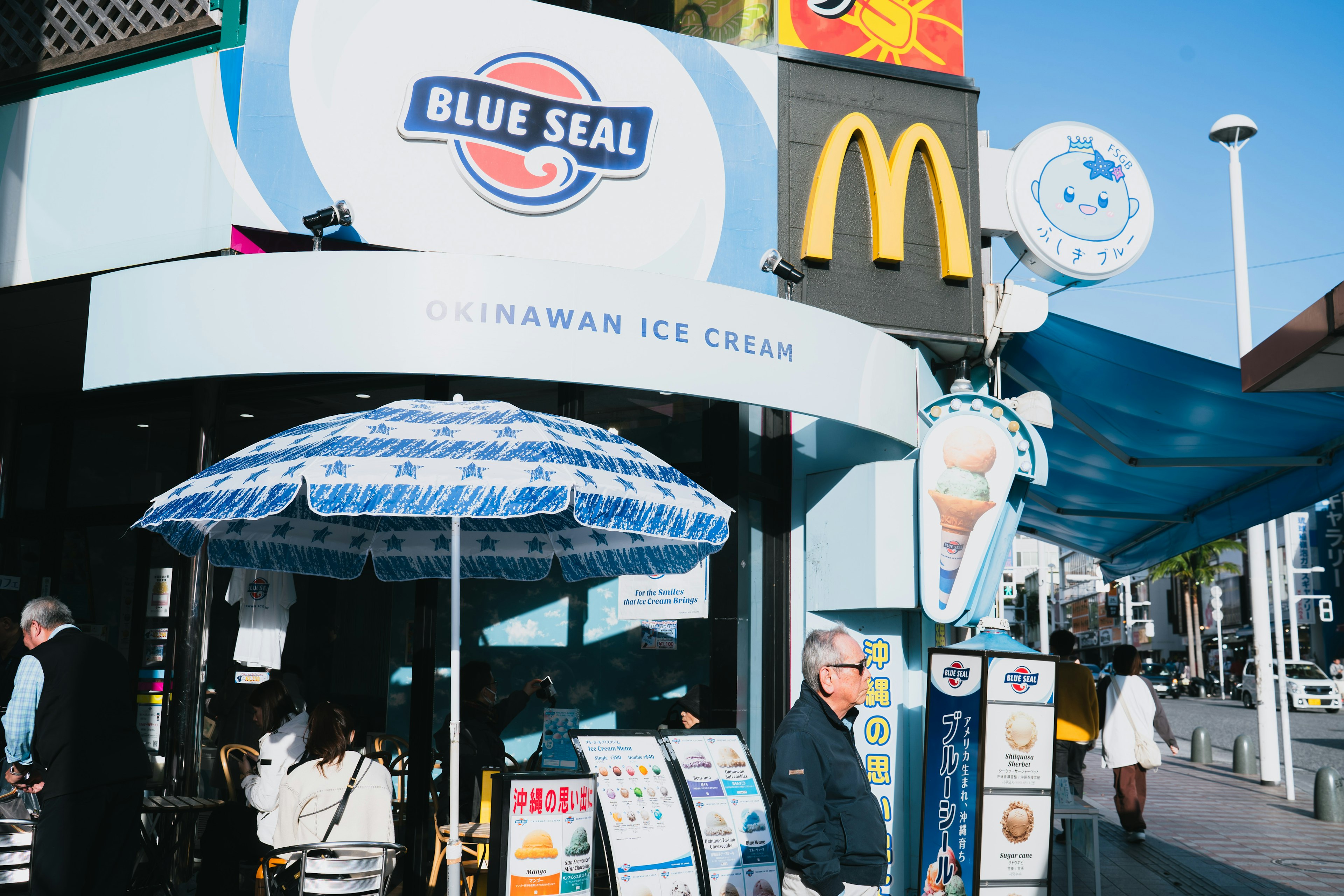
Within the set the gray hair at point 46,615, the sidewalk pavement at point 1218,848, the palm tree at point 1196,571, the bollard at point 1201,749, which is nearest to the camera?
the gray hair at point 46,615

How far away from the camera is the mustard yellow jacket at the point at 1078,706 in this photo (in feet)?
32.0

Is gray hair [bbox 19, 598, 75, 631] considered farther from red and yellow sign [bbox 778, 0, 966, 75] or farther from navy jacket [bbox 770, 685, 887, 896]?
red and yellow sign [bbox 778, 0, 966, 75]

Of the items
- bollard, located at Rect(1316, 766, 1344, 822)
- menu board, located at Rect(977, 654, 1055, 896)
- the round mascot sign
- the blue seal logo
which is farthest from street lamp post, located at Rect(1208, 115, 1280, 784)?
the blue seal logo

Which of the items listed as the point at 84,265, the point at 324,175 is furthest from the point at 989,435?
the point at 84,265

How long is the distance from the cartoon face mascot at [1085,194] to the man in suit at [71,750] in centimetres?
736

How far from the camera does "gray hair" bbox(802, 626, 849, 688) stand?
173 inches

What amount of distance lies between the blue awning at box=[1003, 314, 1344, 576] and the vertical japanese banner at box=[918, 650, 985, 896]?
11.2 feet

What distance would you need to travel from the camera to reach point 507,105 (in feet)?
23.8

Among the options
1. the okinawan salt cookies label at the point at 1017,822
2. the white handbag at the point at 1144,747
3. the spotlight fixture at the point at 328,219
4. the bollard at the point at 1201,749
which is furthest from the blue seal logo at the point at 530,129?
the bollard at the point at 1201,749

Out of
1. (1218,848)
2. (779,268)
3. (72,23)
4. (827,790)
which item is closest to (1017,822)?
(827,790)

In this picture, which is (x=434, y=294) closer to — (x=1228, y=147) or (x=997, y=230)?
(x=997, y=230)

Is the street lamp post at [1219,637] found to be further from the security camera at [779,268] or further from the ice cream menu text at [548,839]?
the ice cream menu text at [548,839]

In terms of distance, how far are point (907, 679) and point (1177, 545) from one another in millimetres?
10360

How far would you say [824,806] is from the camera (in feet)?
13.8
